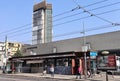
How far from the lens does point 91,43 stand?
62438 mm

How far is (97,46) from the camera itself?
60.8 m

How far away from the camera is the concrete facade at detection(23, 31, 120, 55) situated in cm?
5659

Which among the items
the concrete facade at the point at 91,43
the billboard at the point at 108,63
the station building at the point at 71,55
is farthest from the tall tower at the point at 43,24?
the billboard at the point at 108,63

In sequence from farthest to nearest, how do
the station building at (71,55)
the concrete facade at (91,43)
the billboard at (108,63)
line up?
the concrete facade at (91,43) → the station building at (71,55) → the billboard at (108,63)

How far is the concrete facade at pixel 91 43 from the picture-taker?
186 ft

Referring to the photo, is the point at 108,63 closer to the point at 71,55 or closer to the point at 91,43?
the point at 71,55

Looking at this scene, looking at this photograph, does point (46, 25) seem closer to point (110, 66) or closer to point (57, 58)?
point (57, 58)

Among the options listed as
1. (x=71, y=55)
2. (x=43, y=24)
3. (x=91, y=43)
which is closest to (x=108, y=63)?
(x=43, y=24)

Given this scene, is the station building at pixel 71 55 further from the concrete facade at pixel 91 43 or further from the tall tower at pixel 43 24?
the tall tower at pixel 43 24

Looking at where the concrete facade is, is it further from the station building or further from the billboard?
the billboard

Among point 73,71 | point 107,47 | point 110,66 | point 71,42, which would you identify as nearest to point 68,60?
point 73,71

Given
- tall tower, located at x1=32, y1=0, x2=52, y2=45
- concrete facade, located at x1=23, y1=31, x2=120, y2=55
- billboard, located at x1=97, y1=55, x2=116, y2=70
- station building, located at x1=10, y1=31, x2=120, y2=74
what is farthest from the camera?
concrete facade, located at x1=23, y1=31, x2=120, y2=55

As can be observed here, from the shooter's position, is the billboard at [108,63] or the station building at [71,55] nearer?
the billboard at [108,63]

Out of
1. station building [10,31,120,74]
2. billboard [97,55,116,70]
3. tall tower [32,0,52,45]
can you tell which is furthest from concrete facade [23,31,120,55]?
billboard [97,55,116,70]
